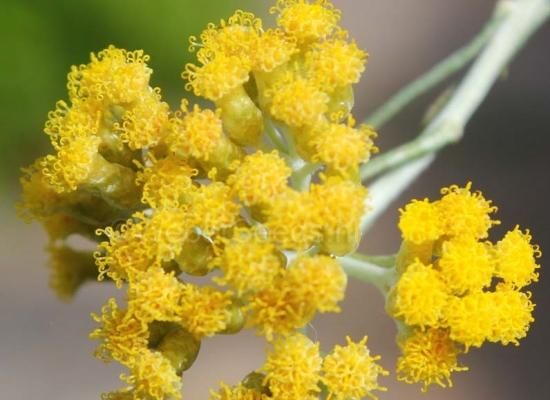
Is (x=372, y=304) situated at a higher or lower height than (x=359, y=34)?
lower

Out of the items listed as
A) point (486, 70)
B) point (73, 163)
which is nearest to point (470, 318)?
point (73, 163)

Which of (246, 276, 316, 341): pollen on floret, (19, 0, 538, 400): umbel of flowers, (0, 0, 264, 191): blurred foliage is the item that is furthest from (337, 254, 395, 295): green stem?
(0, 0, 264, 191): blurred foliage

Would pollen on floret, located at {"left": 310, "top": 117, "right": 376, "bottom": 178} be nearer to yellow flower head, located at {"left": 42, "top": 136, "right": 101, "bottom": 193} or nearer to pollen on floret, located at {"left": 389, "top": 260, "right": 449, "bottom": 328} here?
pollen on floret, located at {"left": 389, "top": 260, "right": 449, "bottom": 328}

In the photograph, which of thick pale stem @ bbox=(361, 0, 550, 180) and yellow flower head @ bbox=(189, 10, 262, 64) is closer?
yellow flower head @ bbox=(189, 10, 262, 64)

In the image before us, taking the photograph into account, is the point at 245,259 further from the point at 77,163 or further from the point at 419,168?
the point at 419,168

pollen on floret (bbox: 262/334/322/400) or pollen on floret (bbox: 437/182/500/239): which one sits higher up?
pollen on floret (bbox: 437/182/500/239)

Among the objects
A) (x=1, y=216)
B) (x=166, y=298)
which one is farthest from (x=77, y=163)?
(x=1, y=216)

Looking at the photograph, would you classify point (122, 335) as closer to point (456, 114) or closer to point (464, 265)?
point (464, 265)
